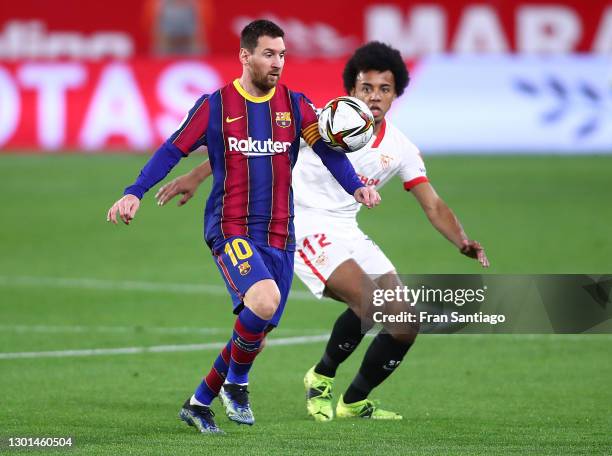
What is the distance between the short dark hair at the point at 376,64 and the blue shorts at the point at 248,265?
174 cm

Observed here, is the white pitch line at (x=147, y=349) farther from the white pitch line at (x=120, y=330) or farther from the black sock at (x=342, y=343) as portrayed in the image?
the black sock at (x=342, y=343)

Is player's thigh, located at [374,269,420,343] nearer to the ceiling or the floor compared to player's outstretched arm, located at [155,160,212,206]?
nearer to the floor

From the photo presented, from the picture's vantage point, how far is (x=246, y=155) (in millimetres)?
7457

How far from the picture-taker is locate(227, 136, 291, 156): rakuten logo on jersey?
7.44m

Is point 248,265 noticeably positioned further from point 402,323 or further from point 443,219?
point 443,219

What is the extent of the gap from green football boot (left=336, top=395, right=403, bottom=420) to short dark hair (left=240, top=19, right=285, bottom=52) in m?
2.36

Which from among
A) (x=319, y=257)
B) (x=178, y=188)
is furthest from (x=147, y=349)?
(x=178, y=188)

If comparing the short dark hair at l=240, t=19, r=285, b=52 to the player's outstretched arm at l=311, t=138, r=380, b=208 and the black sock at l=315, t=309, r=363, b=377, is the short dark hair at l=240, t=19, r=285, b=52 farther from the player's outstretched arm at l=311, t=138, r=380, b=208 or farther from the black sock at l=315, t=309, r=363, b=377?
the black sock at l=315, t=309, r=363, b=377

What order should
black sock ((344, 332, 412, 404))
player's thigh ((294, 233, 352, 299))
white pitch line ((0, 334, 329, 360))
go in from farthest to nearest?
white pitch line ((0, 334, 329, 360)), player's thigh ((294, 233, 352, 299)), black sock ((344, 332, 412, 404))

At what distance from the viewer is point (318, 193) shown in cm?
865

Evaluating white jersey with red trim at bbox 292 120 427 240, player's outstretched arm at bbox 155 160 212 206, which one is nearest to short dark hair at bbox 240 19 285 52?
player's outstretched arm at bbox 155 160 212 206

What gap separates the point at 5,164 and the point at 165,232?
306 inches

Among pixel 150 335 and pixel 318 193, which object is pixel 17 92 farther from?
pixel 318 193

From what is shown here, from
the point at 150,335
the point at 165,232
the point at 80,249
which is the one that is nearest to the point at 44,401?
the point at 150,335
